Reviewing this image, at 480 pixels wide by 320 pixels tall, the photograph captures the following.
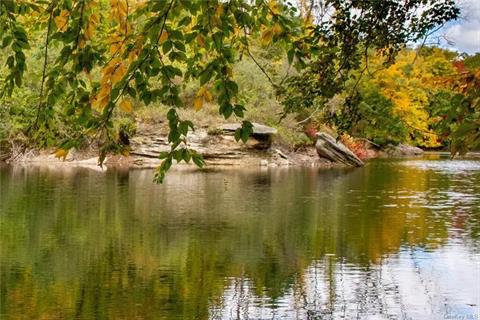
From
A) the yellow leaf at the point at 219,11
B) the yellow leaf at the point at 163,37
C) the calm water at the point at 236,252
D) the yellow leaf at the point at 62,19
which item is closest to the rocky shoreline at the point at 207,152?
the calm water at the point at 236,252

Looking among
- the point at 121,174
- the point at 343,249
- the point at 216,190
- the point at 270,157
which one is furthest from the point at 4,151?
the point at 343,249

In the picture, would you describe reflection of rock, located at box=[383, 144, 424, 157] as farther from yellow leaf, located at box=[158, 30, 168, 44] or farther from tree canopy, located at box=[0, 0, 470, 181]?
yellow leaf, located at box=[158, 30, 168, 44]

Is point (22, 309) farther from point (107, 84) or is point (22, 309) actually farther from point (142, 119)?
point (142, 119)

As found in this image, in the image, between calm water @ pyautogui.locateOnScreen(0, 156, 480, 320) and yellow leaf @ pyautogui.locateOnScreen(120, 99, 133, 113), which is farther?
calm water @ pyautogui.locateOnScreen(0, 156, 480, 320)

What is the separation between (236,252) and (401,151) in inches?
1623

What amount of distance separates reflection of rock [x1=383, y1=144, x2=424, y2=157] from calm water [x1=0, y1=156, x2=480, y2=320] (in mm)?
27312

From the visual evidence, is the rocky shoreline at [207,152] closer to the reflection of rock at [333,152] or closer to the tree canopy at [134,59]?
the reflection of rock at [333,152]

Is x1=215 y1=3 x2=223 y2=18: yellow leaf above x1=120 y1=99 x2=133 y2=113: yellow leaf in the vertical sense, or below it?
above

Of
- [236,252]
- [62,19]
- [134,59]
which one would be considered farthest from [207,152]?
[134,59]

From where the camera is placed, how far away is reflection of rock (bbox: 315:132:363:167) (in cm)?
3581

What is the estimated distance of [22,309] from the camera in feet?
26.2

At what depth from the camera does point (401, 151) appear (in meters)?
51.2

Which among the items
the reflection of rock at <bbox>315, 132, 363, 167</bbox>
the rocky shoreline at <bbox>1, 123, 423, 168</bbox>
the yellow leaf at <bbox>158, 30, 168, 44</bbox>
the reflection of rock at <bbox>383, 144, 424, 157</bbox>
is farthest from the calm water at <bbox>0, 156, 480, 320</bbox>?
the reflection of rock at <bbox>383, 144, 424, 157</bbox>

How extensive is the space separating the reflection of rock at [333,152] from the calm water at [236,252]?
12904mm
